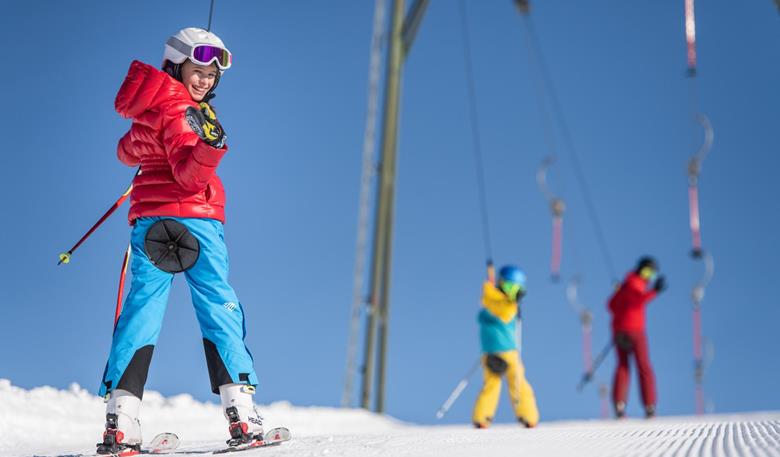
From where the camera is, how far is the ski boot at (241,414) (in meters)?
2.18

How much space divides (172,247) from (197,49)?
1.73ft

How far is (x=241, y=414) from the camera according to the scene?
220cm

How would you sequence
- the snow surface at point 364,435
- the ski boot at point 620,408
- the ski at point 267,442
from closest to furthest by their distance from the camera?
1. the snow surface at point 364,435
2. the ski at point 267,442
3. the ski boot at point 620,408

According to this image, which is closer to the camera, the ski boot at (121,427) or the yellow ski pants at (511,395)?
the ski boot at (121,427)

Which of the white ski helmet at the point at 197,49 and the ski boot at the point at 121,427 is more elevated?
the white ski helmet at the point at 197,49

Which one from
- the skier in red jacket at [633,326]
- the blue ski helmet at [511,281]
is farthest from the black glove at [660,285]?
the blue ski helmet at [511,281]

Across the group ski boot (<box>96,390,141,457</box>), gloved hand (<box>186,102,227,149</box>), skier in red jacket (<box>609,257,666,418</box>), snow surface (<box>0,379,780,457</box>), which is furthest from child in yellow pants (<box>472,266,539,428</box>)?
gloved hand (<box>186,102,227,149</box>)

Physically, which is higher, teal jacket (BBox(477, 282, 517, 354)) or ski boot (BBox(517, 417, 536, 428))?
teal jacket (BBox(477, 282, 517, 354))

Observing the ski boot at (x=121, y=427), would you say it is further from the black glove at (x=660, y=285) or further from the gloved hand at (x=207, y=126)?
the black glove at (x=660, y=285)

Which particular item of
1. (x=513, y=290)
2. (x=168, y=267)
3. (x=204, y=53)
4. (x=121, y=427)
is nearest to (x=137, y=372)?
(x=121, y=427)

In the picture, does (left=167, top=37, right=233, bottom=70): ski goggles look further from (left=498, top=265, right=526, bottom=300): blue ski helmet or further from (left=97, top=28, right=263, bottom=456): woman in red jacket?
(left=498, top=265, right=526, bottom=300): blue ski helmet

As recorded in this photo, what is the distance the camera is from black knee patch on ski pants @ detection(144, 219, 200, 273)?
220 centimetres

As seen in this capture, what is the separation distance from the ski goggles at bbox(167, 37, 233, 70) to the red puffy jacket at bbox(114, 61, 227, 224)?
3.3 inches

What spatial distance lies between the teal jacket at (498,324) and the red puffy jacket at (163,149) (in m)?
2.56
